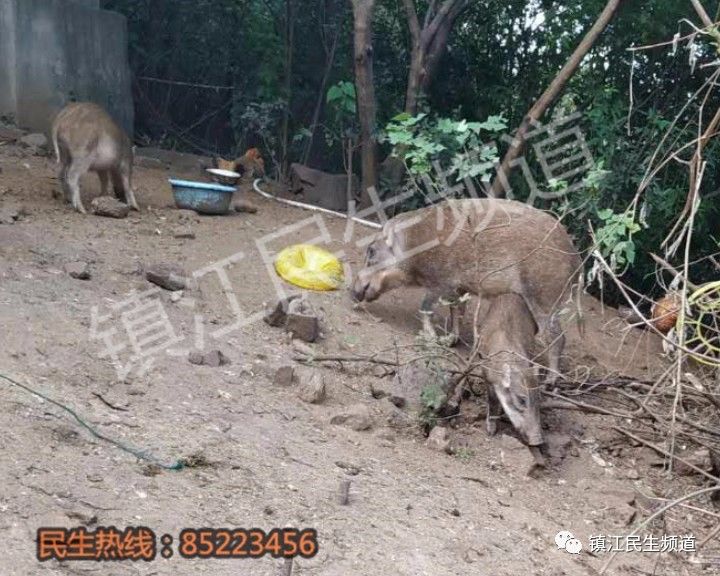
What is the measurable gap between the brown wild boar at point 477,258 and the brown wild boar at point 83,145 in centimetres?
244

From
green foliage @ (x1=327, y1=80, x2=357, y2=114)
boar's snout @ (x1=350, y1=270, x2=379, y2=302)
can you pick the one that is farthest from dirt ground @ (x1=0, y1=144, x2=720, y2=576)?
green foliage @ (x1=327, y1=80, x2=357, y2=114)

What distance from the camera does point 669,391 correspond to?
13.4 feet

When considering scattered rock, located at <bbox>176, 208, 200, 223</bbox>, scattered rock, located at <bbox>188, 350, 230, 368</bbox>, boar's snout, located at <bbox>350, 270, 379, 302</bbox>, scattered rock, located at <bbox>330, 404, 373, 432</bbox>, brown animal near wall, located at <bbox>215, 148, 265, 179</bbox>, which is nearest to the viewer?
scattered rock, located at <bbox>330, 404, 373, 432</bbox>

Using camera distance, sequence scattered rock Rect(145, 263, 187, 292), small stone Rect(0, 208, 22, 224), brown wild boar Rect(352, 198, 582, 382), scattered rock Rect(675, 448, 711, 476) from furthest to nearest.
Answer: small stone Rect(0, 208, 22, 224) → brown wild boar Rect(352, 198, 582, 382) → scattered rock Rect(145, 263, 187, 292) → scattered rock Rect(675, 448, 711, 476)

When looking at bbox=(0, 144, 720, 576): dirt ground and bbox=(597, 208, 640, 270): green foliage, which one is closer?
bbox=(0, 144, 720, 576): dirt ground

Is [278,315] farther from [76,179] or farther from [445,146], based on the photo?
[445,146]

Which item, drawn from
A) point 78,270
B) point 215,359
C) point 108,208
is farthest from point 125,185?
point 215,359

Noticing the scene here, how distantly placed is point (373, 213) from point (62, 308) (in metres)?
4.78

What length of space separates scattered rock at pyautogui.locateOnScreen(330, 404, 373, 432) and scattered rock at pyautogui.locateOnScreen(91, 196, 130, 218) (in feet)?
11.7

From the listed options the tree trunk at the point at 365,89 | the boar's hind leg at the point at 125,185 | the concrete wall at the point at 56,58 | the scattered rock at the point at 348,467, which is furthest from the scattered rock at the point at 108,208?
the scattered rock at the point at 348,467

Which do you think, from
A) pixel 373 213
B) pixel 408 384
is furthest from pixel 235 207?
pixel 408 384

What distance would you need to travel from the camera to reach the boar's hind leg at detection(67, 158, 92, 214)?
324 inches

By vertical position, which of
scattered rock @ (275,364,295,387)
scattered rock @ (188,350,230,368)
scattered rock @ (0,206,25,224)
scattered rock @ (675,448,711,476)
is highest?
scattered rock @ (0,206,25,224)

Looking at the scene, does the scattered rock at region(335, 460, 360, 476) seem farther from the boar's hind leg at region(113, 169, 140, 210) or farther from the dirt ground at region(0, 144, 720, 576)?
the boar's hind leg at region(113, 169, 140, 210)
